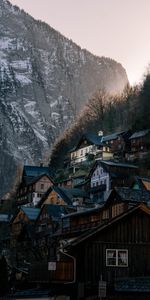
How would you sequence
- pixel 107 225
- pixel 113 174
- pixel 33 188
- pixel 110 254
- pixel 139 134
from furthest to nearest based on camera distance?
pixel 33 188 → pixel 139 134 → pixel 113 174 → pixel 110 254 → pixel 107 225

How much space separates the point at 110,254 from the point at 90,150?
236 feet

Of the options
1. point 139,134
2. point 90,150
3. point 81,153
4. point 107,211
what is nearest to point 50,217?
point 107,211

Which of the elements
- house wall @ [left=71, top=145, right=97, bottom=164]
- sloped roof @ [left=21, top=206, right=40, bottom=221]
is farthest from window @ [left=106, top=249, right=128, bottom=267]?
house wall @ [left=71, top=145, right=97, bottom=164]

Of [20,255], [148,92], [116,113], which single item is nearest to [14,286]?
[20,255]

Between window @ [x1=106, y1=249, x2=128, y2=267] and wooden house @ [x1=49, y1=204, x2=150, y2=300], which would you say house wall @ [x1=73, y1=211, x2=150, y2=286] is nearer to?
wooden house @ [x1=49, y1=204, x2=150, y2=300]

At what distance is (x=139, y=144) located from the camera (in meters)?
91.4

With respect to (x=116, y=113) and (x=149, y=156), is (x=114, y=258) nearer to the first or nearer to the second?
(x=149, y=156)

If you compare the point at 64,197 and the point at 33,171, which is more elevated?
the point at 33,171

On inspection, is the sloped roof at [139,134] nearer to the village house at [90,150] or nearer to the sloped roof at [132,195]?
the village house at [90,150]

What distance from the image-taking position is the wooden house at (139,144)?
296 feet

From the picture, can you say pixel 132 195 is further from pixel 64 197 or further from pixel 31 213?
pixel 31 213

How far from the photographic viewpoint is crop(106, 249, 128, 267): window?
35219 millimetres

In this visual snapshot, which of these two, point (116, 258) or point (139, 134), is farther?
point (139, 134)

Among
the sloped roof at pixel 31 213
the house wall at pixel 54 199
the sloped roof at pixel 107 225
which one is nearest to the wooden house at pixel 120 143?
the house wall at pixel 54 199
